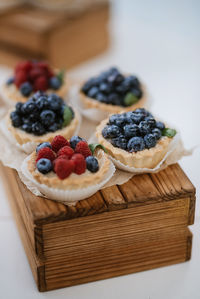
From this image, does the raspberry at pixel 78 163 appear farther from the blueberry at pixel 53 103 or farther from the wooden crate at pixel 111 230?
the blueberry at pixel 53 103

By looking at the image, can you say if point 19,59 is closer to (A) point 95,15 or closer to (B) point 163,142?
(A) point 95,15

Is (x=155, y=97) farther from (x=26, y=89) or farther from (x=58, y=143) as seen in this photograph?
(x=58, y=143)

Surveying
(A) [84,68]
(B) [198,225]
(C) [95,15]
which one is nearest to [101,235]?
(B) [198,225]

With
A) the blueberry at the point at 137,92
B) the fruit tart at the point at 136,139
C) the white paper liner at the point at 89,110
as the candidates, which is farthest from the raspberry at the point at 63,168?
the blueberry at the point at 137,92

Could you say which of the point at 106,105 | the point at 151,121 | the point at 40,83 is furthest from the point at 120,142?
the point at 40,83

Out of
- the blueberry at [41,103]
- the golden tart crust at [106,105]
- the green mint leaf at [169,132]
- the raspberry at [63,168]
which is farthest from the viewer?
the golden tart crust at [106,105]

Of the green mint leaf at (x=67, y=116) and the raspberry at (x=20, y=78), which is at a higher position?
the raspberry at (x=20, y=78)
